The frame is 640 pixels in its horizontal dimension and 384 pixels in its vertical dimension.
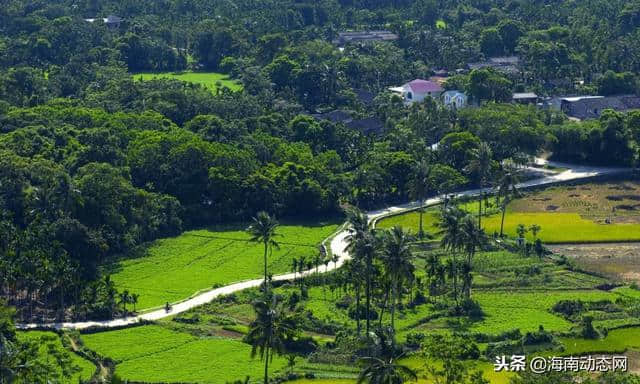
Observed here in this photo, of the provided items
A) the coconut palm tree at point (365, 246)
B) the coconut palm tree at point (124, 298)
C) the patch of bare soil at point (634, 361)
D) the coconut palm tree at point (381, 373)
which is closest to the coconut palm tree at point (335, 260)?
the coconut palm tree at point (365, 246)

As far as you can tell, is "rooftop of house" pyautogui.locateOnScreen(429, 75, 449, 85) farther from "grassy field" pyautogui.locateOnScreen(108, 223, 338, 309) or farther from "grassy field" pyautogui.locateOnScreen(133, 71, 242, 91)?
"grassy field" pyautogui.locateOnScreen(108, 223, 338, 309)

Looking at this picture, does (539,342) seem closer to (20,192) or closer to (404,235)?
(404,235)

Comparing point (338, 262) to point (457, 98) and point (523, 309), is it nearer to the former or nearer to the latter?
point (523, 309)

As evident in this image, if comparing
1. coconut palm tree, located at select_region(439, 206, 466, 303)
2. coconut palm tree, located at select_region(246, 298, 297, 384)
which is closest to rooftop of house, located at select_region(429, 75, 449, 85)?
coconut palm tree, located at select_region(439, 206, 466, 303)

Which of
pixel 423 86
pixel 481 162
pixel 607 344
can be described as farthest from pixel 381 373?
pixel 423 86

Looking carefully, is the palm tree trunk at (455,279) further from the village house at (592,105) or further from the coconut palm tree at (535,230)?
the village house at (592,105)

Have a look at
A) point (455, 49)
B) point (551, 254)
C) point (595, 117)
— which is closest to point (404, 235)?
point (551, 254)
